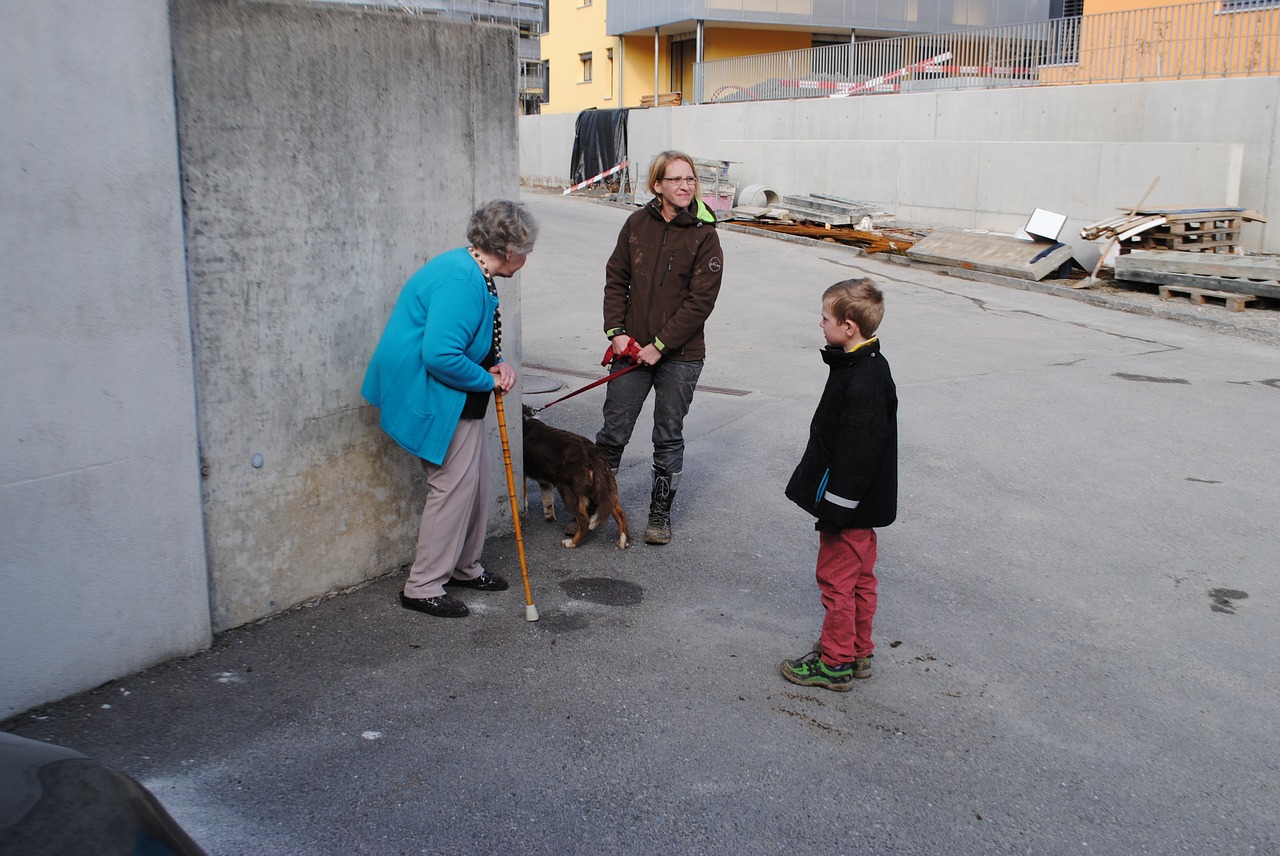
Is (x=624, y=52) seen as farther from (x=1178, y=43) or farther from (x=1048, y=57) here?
(x=1178, y=43)

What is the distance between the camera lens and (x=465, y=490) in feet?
15.8

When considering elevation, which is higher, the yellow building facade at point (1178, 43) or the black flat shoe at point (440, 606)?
the yellow building facade at point (1178, 43)

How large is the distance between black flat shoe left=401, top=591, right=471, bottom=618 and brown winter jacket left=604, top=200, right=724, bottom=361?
1.63 meters

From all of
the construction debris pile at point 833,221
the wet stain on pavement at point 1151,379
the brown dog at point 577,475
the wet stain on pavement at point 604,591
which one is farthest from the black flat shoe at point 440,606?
the construction debris pile at point 833,221

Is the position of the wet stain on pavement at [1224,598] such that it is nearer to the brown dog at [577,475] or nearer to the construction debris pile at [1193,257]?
the brown dog at [577,475]

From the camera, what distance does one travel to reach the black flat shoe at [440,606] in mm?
4812

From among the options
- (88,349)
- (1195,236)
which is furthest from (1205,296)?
(88,349)

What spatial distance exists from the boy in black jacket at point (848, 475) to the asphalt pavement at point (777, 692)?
236 mm

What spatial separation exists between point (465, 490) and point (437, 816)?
1.71 m

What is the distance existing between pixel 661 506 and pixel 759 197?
19831 mm

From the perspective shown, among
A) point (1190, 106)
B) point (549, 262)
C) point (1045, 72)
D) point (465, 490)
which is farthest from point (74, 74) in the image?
point (1045, 72)

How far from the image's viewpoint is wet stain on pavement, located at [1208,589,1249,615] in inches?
201

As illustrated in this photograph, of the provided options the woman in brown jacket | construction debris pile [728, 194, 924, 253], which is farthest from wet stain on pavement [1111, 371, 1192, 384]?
construction debris pile [728, 194, 924, 253]

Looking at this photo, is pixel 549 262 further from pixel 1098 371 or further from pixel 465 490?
pixel 465 490
